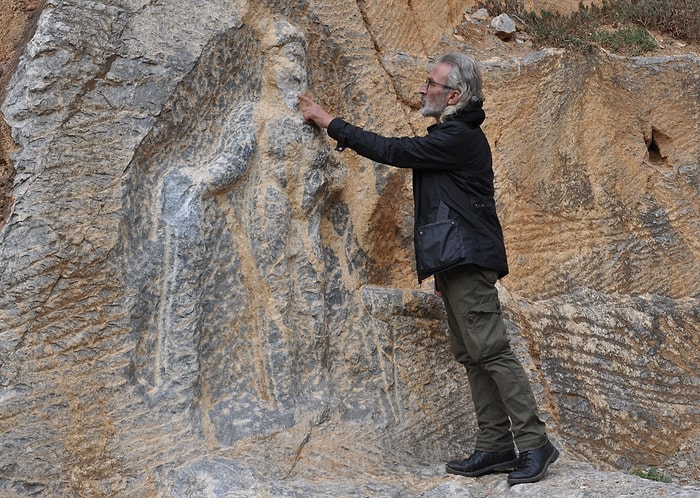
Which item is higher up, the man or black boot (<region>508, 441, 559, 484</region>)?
the man

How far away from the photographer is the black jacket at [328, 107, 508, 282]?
4.05 meters

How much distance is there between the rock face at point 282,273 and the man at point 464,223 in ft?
1.29

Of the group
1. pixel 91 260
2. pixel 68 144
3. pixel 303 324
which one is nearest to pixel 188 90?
pixel 68 144

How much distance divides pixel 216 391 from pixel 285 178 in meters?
1.02

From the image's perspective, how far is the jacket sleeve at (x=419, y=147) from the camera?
4.06 meters

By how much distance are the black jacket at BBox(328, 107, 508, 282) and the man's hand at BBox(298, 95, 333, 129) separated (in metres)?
0.18

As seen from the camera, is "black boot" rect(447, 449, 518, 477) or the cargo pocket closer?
the cargo pocket

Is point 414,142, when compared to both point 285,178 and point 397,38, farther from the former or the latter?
point 397,38

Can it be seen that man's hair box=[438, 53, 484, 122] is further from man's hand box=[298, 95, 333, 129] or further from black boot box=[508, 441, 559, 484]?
black boot box=[508, 441, 559, 484]

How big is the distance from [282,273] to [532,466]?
139 centimetres

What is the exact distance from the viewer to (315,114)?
441cm

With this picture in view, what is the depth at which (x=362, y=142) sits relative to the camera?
13.5 feet

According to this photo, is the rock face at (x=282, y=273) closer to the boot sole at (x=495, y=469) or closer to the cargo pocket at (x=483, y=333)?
the boot sole at (x=495, y=469)

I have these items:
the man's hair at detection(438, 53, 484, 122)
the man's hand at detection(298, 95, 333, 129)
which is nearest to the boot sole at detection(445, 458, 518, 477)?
the man's hair at detection(438, 53, 484, 122)
